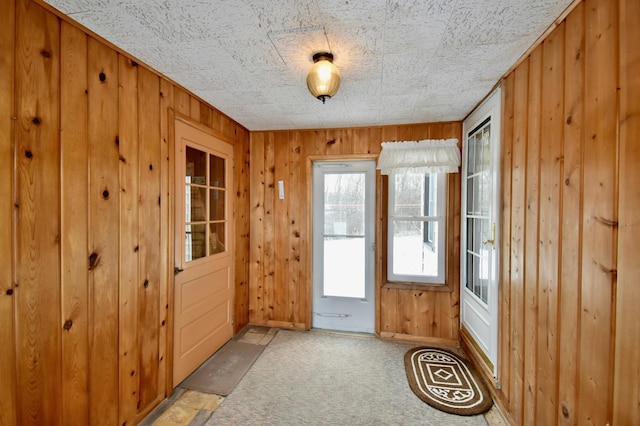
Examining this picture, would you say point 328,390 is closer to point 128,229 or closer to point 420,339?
point 420,339

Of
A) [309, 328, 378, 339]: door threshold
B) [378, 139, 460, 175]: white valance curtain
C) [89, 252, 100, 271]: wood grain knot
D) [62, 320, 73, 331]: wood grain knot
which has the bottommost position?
[309, 328, 378, 339]: door threshold

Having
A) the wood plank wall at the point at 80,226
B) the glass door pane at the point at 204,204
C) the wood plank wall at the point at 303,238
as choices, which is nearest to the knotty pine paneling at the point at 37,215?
the wood plank wall at the point at 80,226

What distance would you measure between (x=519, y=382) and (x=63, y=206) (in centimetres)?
288

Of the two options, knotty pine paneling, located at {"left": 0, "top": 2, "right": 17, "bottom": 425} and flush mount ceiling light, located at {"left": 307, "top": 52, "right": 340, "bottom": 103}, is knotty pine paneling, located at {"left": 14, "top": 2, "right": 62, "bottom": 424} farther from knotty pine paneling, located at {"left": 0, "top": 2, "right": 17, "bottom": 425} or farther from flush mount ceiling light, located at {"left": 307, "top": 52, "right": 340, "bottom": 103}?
flush mount ceiling light, located at {"left": 307, "top": 52, "right": 340, "bottom": 103}

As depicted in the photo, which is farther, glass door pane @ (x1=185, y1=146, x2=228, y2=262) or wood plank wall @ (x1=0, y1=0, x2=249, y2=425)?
glass door pane @ (x1=185, y1=146, x2=228, y2=262)

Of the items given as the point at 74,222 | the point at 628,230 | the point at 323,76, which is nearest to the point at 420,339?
the point at 628,230

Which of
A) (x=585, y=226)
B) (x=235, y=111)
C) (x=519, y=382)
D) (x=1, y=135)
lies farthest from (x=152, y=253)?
(x=519, y=382)

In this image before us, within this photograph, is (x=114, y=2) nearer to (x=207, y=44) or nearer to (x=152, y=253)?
(x=207, y=44)

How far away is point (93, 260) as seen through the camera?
1.51 meters

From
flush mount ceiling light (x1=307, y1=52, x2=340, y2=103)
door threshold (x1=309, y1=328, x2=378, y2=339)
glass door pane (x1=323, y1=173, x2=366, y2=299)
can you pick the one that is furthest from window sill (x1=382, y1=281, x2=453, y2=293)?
flush mount ceiling light (x1=307, y1=52, x2=340, y2=103)

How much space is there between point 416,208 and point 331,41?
2063 millimetres

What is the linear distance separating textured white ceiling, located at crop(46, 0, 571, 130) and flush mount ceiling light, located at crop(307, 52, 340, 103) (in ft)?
0.18

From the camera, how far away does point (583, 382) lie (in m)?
1.15

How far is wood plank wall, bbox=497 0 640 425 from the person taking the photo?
96 centimetres
